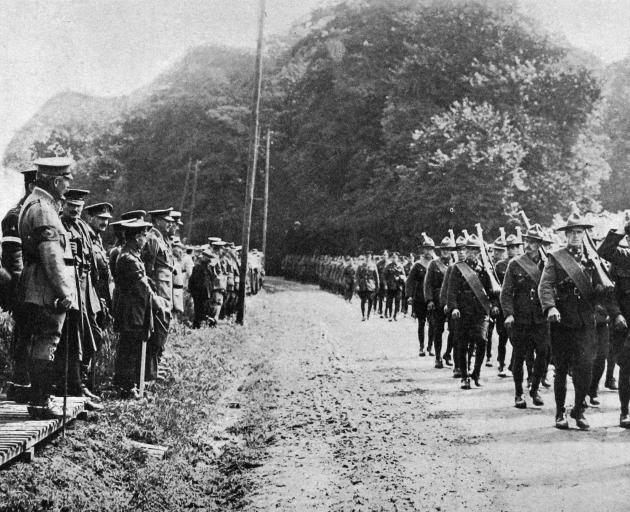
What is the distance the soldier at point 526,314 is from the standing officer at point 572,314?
1094 millimetres

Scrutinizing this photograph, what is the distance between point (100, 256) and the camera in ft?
27.8

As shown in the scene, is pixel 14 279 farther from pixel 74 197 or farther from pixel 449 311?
pixel 449 311

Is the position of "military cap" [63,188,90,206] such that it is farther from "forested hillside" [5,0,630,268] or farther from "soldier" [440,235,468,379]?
"forested hillside" [5,0,630,268]

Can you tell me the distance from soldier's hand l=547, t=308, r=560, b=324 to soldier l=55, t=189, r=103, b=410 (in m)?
4.66

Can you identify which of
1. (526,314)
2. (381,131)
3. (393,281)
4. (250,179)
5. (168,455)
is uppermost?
(381,131)

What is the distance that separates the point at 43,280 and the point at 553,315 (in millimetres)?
4989

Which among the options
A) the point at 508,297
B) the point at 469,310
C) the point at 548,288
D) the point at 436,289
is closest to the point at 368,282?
the point at 436,289

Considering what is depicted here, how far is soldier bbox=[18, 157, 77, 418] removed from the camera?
5.75m

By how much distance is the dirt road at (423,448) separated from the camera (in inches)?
211

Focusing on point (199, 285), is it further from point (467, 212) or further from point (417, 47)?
point (417, 47)

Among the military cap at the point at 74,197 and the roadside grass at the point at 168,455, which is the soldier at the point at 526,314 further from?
the military cap at the point at 74,197

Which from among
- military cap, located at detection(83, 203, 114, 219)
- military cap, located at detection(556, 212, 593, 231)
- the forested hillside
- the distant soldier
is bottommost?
the distant soldier

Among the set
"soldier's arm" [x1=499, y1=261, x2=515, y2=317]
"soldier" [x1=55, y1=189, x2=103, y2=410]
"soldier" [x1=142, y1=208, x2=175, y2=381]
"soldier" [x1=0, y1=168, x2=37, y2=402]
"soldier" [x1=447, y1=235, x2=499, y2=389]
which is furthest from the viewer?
"soldier" [x1=447, y1=235, x2=499, y2=389]

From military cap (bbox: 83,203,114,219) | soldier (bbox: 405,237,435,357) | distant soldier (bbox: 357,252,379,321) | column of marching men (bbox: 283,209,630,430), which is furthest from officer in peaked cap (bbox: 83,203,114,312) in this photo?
distant soldier (bbox: 357,252,379,321)
